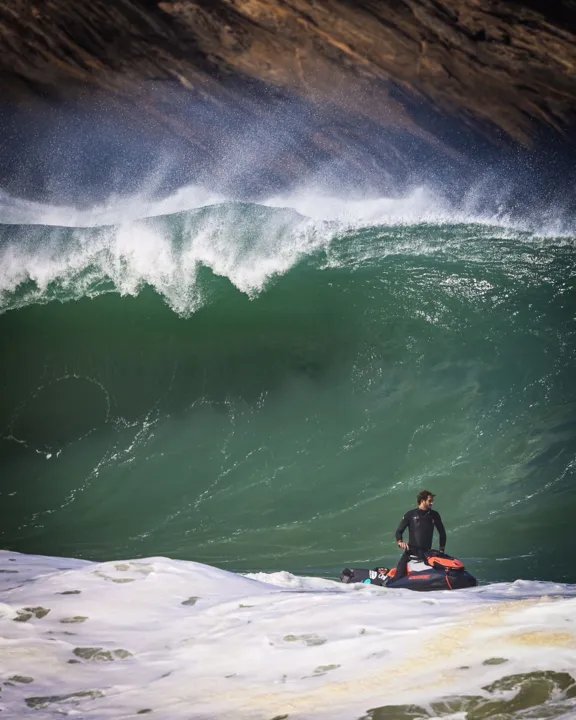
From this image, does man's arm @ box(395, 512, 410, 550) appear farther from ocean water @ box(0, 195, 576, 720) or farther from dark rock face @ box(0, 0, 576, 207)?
dark rock face @ box(0, 0, 576, 207)

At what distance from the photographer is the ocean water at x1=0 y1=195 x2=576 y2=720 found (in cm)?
611

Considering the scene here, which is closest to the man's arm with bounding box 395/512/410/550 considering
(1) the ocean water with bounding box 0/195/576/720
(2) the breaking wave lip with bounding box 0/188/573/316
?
(1) the ocean water with bounding box 0/195/576/720

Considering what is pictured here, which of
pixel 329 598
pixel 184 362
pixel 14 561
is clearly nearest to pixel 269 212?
pixel 184 362

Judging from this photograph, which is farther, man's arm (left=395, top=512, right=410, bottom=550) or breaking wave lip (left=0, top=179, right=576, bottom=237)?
breaking wave lip (left=0, top=179, right=576, bottom=237)

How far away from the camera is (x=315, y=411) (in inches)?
261

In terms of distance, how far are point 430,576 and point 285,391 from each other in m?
2.72

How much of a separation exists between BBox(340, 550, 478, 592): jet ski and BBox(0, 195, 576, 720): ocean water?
0.15m

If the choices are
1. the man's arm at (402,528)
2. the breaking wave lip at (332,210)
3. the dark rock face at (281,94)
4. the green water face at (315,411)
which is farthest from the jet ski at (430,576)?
the dark rock face at (281,94)

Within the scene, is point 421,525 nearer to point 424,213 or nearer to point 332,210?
point 424,213

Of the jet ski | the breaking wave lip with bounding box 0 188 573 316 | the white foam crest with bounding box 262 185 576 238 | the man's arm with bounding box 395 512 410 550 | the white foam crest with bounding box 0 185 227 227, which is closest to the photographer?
the jet ski

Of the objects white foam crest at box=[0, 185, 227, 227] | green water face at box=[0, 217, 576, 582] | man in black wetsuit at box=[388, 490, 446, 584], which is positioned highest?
white foam crest at box=[0, 185, 227, 227]

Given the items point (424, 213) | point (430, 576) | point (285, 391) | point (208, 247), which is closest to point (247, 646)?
point (430, 576)

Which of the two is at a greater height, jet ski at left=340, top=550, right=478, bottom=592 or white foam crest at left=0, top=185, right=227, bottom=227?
white foam crest at left=0, top=185, right=227, bottom=227

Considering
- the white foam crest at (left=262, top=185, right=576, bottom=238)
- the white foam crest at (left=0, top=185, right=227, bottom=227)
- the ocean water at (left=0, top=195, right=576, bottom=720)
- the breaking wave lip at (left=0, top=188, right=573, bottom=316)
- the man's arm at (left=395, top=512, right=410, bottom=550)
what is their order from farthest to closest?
the white foam crest at (left=0, top=185, right=227, bottom=227) < the white foam crest at (left=262, top=185, right=576, bottom=238) < the breaking wave lip at (left=0, top=188, right=573, bottom=316) < the ocean water at (left=0, top=195, right=576, bottom=720) < the man's arm at (left=395, top=512, right=410, bottom=550)
